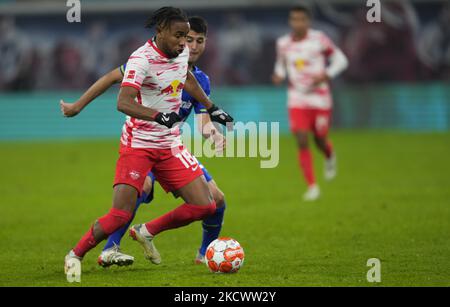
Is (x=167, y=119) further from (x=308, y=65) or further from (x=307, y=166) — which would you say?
(x=308, y=65)

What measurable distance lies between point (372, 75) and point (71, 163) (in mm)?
12946

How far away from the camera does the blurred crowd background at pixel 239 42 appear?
30.7 meters

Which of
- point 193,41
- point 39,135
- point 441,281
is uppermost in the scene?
point 193,41

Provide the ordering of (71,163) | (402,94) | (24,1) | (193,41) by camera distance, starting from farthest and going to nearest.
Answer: (24,1), (402,94), (71,163), (193,41)

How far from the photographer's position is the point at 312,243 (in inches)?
405

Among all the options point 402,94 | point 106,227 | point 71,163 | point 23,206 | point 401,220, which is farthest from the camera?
point 402,94

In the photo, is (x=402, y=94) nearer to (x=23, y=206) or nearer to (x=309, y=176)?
(x=309, y=176)

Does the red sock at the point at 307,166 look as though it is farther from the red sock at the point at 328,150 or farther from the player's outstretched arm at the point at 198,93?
the player's outstretched arm at the point at 198,93

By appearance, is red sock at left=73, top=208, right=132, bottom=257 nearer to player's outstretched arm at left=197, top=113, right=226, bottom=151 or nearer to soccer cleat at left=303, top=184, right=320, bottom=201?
player's outstretched arm at left=197, top=113, right=226, bottom=151

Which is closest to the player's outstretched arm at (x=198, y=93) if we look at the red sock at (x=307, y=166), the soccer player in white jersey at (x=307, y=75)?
the red sock at (x=307, y=166)

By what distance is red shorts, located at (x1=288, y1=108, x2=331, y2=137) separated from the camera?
50.3ft

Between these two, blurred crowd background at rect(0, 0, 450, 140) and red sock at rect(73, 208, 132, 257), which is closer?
red sock at rect(73, 208, 132, 257)

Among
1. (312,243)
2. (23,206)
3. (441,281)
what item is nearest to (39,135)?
(23,206)

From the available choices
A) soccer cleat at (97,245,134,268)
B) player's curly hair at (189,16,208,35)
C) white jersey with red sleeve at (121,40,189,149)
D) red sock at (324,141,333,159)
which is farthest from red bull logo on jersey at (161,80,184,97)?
red sock at (324,141,333,159)
